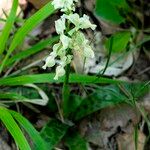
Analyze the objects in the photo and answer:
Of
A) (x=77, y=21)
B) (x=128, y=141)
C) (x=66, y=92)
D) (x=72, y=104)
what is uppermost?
(x=77, y=21)

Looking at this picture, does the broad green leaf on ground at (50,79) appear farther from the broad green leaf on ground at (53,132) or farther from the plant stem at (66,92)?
the broad green leaf on ground at (53,132)

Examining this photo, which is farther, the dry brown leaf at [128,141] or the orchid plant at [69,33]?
the dry brown leaf at [128,141]

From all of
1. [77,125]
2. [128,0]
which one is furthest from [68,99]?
[128,0]

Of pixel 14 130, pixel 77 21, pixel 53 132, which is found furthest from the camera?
pixel 53 132

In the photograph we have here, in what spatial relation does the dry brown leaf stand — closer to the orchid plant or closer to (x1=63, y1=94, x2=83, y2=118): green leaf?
(x1=63, y1=94, x2=83, y2=118): green leaf

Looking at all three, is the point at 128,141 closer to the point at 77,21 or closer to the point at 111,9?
the point at 111,9

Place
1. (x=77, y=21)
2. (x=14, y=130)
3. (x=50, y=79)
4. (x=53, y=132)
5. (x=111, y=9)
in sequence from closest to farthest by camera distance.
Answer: (x=77, y=21)
(x=14, y=130)
(x=50, y=79)
(x=53, y=132)
(x=111, y=9)

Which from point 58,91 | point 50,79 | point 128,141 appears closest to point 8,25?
point 50,79

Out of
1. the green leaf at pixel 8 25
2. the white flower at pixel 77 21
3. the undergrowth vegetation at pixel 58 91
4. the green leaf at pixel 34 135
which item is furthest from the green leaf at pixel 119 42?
the white flower at pixel 77 21
